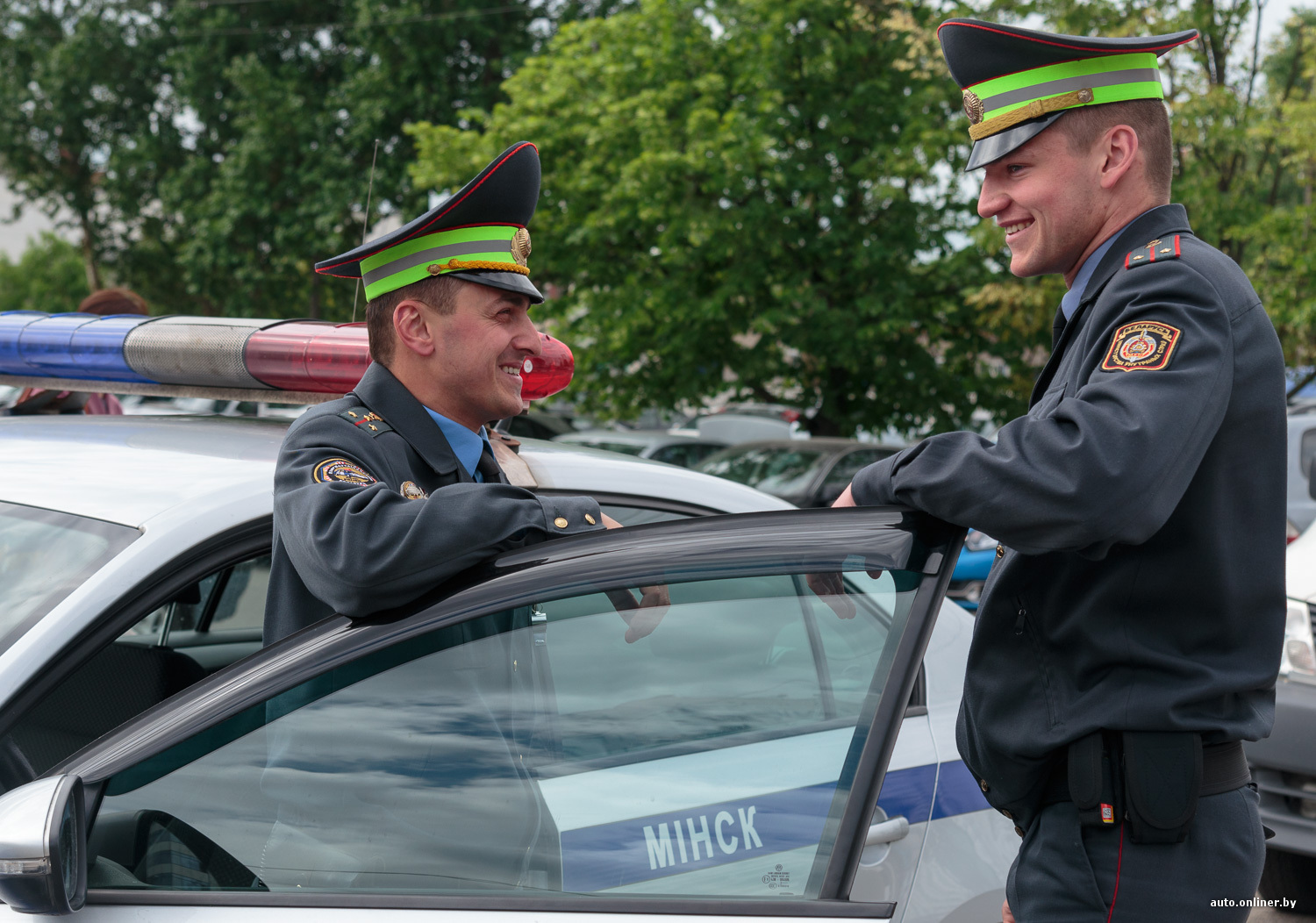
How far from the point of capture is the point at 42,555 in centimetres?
197

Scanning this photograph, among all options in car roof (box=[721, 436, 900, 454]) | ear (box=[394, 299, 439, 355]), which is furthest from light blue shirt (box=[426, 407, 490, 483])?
car roof (box=[721, 436, 900, 454])

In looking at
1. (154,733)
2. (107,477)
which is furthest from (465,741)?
(107,477)

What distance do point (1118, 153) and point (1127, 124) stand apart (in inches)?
1.4

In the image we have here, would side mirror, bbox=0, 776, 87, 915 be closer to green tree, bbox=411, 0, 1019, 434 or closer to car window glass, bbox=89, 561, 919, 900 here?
car window glass, bbox=89, 561, 919, 900

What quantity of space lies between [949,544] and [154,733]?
1031 mm

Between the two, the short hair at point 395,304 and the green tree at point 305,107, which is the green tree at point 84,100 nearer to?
the green tree at point 305,107

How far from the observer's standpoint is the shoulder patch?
163 centimetres

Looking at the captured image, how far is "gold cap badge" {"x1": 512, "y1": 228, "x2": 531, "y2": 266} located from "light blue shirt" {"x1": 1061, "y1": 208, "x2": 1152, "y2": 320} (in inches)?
36.8

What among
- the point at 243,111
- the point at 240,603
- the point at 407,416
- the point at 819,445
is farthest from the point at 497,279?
the point at 243,111

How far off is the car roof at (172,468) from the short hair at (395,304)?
1.10 feet

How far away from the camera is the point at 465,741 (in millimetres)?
1450

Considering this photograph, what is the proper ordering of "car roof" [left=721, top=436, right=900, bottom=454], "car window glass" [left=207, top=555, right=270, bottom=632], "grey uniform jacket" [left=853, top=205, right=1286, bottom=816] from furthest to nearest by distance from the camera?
"car roof" [left=721, top=436, right=900, bottom=454] < "car window glass" [left=207, top=555, right=270, bottom=632] < "grey uniform jacket" [left=853, top=205, right=1286, bottom=816]

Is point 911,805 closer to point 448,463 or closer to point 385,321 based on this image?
point 448,463

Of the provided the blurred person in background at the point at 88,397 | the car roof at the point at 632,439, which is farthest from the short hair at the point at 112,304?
the car roof at the point at 632,439
